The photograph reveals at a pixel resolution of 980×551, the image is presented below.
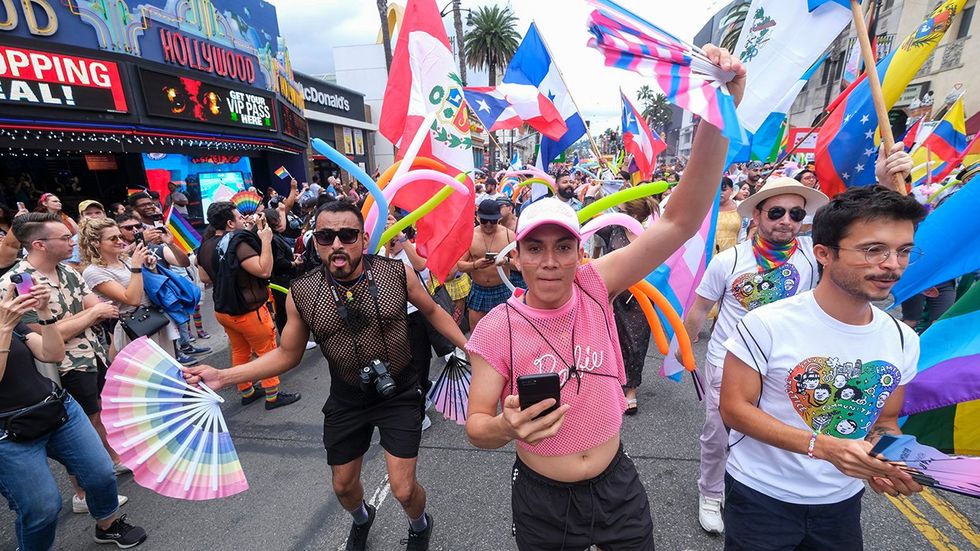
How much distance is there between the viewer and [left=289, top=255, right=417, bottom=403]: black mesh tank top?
2.54 meters

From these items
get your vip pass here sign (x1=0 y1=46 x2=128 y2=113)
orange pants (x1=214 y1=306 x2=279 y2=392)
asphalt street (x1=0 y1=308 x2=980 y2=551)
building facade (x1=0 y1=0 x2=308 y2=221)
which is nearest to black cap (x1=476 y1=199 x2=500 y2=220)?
asphalt street (x1=0 y1=308 x2=980 y2=551)

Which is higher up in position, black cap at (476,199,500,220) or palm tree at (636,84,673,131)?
palm tree at (636,84,673,131)

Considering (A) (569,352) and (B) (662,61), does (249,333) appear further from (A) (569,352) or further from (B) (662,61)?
(B) (662,61)

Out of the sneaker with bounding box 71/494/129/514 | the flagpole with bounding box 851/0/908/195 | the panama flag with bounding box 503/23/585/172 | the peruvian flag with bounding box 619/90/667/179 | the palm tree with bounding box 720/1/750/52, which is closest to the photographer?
the flagpole with bounding box 851/0/908/195

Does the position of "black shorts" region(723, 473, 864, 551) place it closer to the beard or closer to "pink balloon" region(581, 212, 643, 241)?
the beard

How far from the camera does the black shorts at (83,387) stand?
9.49 ft

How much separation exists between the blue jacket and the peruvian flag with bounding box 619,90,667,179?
227 inches

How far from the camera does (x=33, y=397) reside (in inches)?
89.4

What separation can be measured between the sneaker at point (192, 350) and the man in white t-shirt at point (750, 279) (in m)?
6.17

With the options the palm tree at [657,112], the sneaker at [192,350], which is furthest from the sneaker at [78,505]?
the palm tree at [657,112]

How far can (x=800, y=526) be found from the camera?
1752 millimetres

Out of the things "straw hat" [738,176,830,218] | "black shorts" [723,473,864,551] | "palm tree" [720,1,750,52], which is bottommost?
"black shorts" [723,473,864,551]

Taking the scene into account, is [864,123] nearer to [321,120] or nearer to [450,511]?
[450,511]

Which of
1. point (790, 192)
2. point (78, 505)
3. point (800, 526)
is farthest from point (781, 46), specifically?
point (78, 505)
